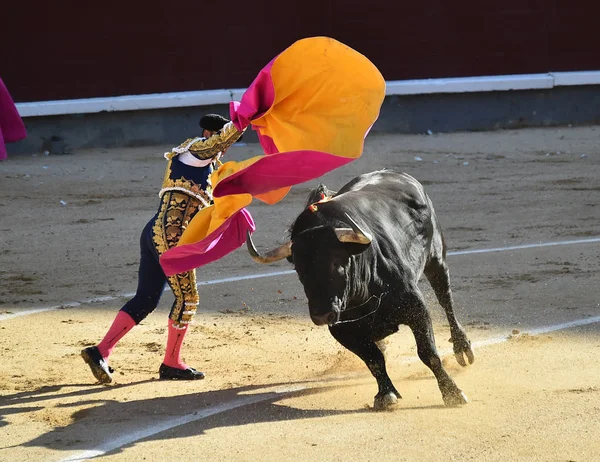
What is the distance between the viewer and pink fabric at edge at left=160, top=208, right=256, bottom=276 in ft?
12.4

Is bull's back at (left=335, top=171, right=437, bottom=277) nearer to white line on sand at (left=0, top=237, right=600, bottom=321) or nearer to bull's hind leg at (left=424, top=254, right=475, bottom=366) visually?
bull's hind leg at (left=424, top=254, right=475, bottom=366)

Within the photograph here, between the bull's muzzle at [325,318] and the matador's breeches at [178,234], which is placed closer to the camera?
the bull's muzzle at [325,318]

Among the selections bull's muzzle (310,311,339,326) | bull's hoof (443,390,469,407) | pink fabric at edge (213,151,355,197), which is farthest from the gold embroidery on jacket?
bull's hoof (443,390,469,407)

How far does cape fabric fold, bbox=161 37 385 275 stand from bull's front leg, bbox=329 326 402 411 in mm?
559

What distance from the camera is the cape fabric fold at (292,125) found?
3.77m

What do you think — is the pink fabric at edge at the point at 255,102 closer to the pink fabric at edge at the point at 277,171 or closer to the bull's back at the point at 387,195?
the pink fabric at edge at the point at 277,171

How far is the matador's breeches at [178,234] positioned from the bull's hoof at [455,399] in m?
1.03

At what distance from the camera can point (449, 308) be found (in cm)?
434

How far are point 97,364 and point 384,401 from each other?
1.10m

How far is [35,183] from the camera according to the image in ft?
26.7

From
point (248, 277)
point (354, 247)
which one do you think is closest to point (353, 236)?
point (354, 247)

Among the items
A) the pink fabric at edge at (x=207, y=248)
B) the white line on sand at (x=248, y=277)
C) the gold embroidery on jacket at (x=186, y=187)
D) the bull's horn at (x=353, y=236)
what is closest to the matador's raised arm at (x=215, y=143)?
the gold embroidery on jacket at (x=186, y=187)

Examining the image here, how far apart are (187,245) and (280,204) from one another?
12.4 ft

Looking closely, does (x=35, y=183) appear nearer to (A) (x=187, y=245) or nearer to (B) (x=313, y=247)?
(A) (x=187, y=245)
